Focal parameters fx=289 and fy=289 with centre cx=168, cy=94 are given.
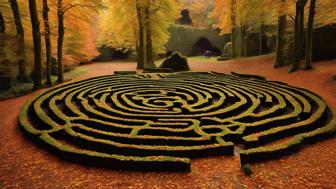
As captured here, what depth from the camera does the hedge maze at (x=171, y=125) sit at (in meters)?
9.11

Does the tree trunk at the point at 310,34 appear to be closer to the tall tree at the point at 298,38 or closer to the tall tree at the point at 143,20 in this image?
the tall tree at the point at 298,38

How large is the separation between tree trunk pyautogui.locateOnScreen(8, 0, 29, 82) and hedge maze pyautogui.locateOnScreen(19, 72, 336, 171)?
16.4 feet

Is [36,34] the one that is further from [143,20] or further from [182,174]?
[182,174]

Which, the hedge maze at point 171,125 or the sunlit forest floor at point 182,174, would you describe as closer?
the sunlit forest floor at point 182,174

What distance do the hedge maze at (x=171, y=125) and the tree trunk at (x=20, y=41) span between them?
5.00 meters

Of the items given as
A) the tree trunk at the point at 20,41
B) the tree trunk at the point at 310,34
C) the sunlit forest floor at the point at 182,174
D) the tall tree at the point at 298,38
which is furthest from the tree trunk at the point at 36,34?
the tree trunk at the point at 310,34

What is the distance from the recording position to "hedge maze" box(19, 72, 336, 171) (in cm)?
911

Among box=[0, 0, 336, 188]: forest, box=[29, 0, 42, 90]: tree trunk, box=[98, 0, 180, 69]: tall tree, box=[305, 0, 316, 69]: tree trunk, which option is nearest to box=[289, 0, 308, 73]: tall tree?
box=[0, 0, 336, 188]: forest

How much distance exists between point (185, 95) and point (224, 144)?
7.52 m

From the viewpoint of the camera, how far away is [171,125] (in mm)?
11688

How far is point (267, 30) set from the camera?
1460 inches

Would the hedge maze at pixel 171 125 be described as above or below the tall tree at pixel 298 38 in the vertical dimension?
below

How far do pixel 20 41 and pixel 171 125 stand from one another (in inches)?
561

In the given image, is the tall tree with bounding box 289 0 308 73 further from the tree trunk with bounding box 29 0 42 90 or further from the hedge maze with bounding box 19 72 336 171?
the tree trunk with bounding box 29 0 42 90
